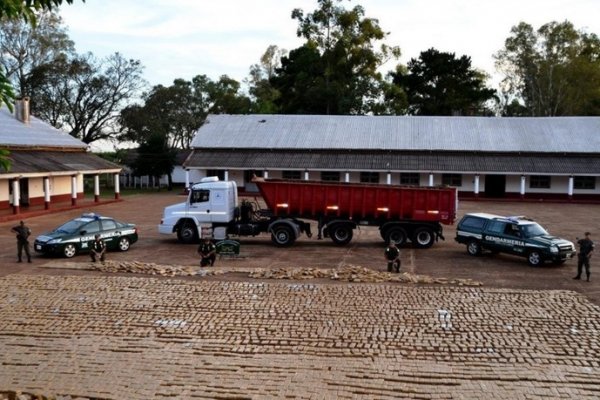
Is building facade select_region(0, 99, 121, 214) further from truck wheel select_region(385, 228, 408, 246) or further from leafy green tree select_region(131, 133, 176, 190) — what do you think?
truck wheel select_region(385, 228, 408, 246)

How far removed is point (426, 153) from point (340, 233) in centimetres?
2616

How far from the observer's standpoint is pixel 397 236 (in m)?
22.8

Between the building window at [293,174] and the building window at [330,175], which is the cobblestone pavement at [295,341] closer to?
the building window at [330,175]

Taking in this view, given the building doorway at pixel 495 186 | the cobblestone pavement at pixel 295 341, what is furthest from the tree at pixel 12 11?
the building doorway at pixel 495 186

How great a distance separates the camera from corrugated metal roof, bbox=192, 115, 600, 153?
156 ft

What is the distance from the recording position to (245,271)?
1794 cm

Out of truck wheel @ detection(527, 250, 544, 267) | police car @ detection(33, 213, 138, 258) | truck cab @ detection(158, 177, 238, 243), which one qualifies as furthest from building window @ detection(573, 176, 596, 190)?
police car @ detection(33, 213, 138, 258)

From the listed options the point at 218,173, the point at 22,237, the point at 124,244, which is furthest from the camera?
the point at 218,173

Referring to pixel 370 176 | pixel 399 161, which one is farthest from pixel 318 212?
pixel 370 176

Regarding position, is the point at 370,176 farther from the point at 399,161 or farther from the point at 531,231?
the point at 531,231

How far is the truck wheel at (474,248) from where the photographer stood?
2106cm

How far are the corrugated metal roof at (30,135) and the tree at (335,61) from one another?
94.0ft

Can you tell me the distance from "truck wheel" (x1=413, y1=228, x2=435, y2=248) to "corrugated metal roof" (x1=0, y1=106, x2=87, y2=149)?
27042 millimetres

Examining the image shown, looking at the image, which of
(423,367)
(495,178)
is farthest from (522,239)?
(495,178)
